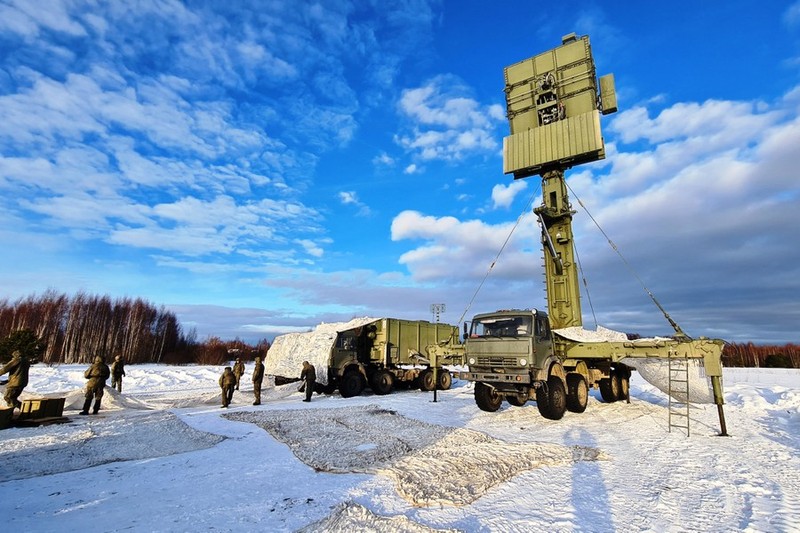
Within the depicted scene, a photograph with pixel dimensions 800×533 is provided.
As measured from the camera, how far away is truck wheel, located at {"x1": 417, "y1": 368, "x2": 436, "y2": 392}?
18.8 m

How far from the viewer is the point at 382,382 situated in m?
17.2

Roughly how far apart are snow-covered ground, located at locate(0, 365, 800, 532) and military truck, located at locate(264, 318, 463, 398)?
212 inches

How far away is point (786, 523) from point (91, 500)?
767 cm

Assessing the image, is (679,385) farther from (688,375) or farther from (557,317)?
(557,317)

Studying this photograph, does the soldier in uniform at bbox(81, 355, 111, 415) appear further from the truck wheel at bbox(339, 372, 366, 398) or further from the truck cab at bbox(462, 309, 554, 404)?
the truck cab at bbox(462, 309, 554, 404)

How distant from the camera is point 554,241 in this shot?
1625 cm

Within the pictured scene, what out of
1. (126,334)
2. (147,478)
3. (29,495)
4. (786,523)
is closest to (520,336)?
(786,523)

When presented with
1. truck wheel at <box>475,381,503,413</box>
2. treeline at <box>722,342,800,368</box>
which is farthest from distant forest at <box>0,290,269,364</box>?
treeline at <box>722,342,800,368</box>

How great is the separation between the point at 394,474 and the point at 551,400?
6159 mm

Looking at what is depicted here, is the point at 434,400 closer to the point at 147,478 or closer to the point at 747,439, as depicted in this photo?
the point at 747,439

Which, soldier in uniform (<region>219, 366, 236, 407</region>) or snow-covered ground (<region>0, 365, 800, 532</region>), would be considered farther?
soldier in uniform (<region>219, 366, 236, 407</region>)

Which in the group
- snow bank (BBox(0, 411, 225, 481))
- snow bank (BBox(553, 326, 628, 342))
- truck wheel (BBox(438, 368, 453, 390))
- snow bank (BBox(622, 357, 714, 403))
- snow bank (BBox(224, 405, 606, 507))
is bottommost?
snow bank (BBox(0, 411, 225, 481))

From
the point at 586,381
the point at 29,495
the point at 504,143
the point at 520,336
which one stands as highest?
the point at 504,143

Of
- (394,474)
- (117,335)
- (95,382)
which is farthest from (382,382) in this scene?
(117,335)
